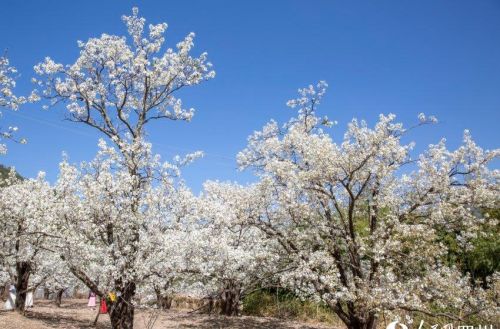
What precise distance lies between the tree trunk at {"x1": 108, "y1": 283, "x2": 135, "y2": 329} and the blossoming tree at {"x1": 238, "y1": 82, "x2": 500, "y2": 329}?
4.48 meters

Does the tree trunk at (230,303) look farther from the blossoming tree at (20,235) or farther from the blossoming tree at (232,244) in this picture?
the blossoming tree at (20,235)

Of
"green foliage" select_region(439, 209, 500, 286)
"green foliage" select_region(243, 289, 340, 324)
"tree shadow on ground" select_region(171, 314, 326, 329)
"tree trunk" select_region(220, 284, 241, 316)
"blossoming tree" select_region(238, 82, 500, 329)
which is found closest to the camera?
"blossoming tree" select_region(238, 82, 500, 329)

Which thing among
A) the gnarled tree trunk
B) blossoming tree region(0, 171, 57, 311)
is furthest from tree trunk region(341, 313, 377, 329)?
blossoming tree region(0, 171, 57, 311)

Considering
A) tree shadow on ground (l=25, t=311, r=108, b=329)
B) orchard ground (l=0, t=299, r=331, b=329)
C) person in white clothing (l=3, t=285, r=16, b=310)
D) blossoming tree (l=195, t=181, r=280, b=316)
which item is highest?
blossoming tree (l=195, t=181, r=280, b=316)

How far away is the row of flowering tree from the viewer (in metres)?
11.3

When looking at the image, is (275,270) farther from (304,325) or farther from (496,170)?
(496,170)

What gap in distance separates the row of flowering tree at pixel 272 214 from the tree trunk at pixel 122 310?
4 cm

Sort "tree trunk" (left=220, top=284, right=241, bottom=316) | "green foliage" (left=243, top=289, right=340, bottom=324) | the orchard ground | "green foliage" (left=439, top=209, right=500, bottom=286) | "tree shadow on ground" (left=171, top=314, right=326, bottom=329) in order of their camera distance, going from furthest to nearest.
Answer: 1. "tree trunk" (left=220, top=284, right=241, bottom=316)
2. "green foliage" (left=243, top=289, right=340, bottom=324)
3. "green foliage" (left=439, top=209, right=500, bottom=286)
4. the orchard ground
5. "tree shadow on ground" (left=171, top=314, right=326, bottom=329)

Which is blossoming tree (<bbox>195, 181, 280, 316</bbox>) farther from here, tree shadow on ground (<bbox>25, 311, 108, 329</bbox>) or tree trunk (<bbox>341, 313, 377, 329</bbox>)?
tree shadow on ground (<bbox>25, 311, 108, 329</bbox>)

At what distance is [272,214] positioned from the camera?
13.8m

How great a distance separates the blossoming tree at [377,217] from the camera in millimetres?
10977

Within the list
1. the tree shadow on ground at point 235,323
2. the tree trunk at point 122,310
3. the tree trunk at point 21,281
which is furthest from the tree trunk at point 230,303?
the tree trunk at point 21,281

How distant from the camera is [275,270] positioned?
553 inches

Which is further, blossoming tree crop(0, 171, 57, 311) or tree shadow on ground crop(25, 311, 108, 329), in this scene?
tree shadow on ground crop(25, 311, 108, 329)
